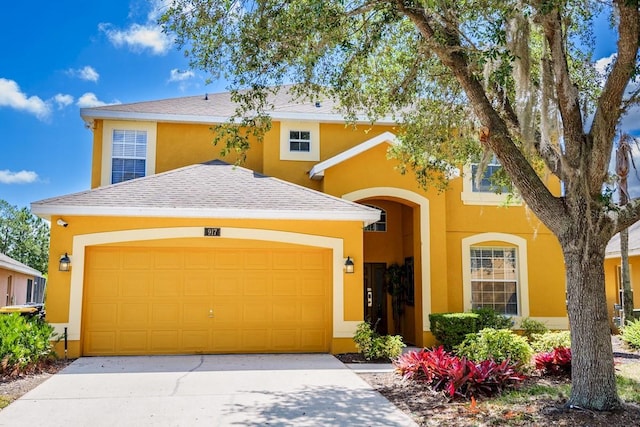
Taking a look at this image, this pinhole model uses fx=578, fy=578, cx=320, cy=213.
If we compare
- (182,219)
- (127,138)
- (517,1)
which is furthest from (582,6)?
(127,138)

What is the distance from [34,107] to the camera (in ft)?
99.3

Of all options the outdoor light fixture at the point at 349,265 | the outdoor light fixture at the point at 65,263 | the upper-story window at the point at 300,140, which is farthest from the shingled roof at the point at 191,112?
the outdoor light fixture at the point at 65,263

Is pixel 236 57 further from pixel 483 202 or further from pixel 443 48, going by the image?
pixel 483 202

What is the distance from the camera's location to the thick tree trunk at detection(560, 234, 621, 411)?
22.8 ft

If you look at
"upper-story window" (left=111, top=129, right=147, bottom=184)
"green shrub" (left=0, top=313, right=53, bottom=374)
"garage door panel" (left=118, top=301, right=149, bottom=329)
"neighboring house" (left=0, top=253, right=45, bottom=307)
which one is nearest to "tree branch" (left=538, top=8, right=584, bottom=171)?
"garage door panel" (left=118, top=301, right=149, bottom=329)

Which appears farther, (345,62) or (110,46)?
(110,46)

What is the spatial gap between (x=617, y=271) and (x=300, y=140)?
12.2 meters

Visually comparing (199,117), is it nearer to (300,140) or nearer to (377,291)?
(300,140)

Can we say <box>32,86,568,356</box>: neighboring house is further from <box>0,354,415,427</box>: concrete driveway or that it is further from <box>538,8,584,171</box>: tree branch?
<box>538,8,584,171</box>: tree branch

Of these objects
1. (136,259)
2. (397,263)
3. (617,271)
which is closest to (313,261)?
(136,259)

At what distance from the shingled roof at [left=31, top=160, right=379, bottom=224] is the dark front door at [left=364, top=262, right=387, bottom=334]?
3976 millimetres

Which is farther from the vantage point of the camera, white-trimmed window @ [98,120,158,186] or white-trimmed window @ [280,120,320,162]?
white-trimmed window @ [280,120,320,162]

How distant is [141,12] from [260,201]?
14.4 feet

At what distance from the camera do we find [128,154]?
50.6 ft
